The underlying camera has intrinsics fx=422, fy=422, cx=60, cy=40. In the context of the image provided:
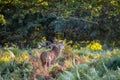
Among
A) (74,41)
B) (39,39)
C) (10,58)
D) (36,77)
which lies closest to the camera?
(36,77)

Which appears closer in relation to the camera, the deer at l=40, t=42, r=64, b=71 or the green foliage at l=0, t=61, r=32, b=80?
the green foliage at l=0, t=61, r=32, b=80

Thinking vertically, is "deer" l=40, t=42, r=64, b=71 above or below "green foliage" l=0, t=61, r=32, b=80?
above

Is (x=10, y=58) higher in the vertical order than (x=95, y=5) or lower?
lower

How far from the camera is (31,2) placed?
13.3m

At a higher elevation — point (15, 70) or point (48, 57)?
point (48, 57)

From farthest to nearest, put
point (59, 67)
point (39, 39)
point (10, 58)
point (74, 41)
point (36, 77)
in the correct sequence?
1. point (74, 41)
2. point (39, 39)
3. point (10, 58)
4. point (59, 67)
5. point (36, 77)

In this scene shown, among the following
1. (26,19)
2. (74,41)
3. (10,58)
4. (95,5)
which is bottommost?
(74,41)

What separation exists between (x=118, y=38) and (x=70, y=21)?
327 cm

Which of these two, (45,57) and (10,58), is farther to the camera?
(10,58)

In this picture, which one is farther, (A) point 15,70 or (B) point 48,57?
(B) point 48,57

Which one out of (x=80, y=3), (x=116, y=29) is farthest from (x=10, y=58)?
(x=116, y=29)

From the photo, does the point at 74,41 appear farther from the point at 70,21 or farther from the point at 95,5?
the point at 95,5

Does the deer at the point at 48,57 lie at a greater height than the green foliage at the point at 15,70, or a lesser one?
greater

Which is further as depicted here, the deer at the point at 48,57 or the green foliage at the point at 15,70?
the deer at the point at 48,57
